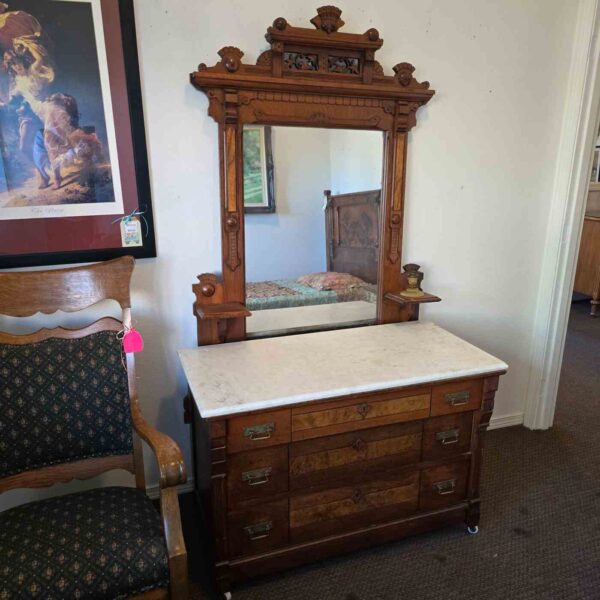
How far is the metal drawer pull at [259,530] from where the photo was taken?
1503 mm

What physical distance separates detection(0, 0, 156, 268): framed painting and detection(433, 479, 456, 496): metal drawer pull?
1.48 metres

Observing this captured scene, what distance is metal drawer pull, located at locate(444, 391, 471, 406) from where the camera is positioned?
5.38ft

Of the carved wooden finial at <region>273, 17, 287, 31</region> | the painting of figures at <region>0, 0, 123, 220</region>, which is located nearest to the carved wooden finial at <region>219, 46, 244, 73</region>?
the carved wooden finial at <region>273, 17, 287, 31</region>

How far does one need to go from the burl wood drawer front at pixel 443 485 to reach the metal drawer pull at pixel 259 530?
60 centimetres

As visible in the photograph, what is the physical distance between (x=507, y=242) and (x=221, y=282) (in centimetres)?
147

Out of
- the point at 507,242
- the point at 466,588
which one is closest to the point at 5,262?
the point at 466,588

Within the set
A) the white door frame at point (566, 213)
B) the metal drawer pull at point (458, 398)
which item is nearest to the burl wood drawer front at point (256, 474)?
the metal drawer pull at point (458, 398)

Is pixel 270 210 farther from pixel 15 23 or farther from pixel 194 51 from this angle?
pixel 15 23

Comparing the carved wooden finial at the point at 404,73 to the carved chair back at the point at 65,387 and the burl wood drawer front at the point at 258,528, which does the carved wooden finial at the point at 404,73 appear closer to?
the carved chair back at the point at 65,387

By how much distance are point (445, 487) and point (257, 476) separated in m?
0.77

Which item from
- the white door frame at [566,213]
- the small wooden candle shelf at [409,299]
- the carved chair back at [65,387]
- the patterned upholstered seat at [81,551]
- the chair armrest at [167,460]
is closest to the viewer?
the patterned upholstered seat at [81,551]

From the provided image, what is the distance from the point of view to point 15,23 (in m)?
1.43

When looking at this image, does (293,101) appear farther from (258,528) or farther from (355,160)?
(258,528)

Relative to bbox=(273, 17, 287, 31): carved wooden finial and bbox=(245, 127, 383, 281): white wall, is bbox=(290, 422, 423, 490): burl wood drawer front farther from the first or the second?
bbox=(273, 17, 287, 31): carved wooden finial
